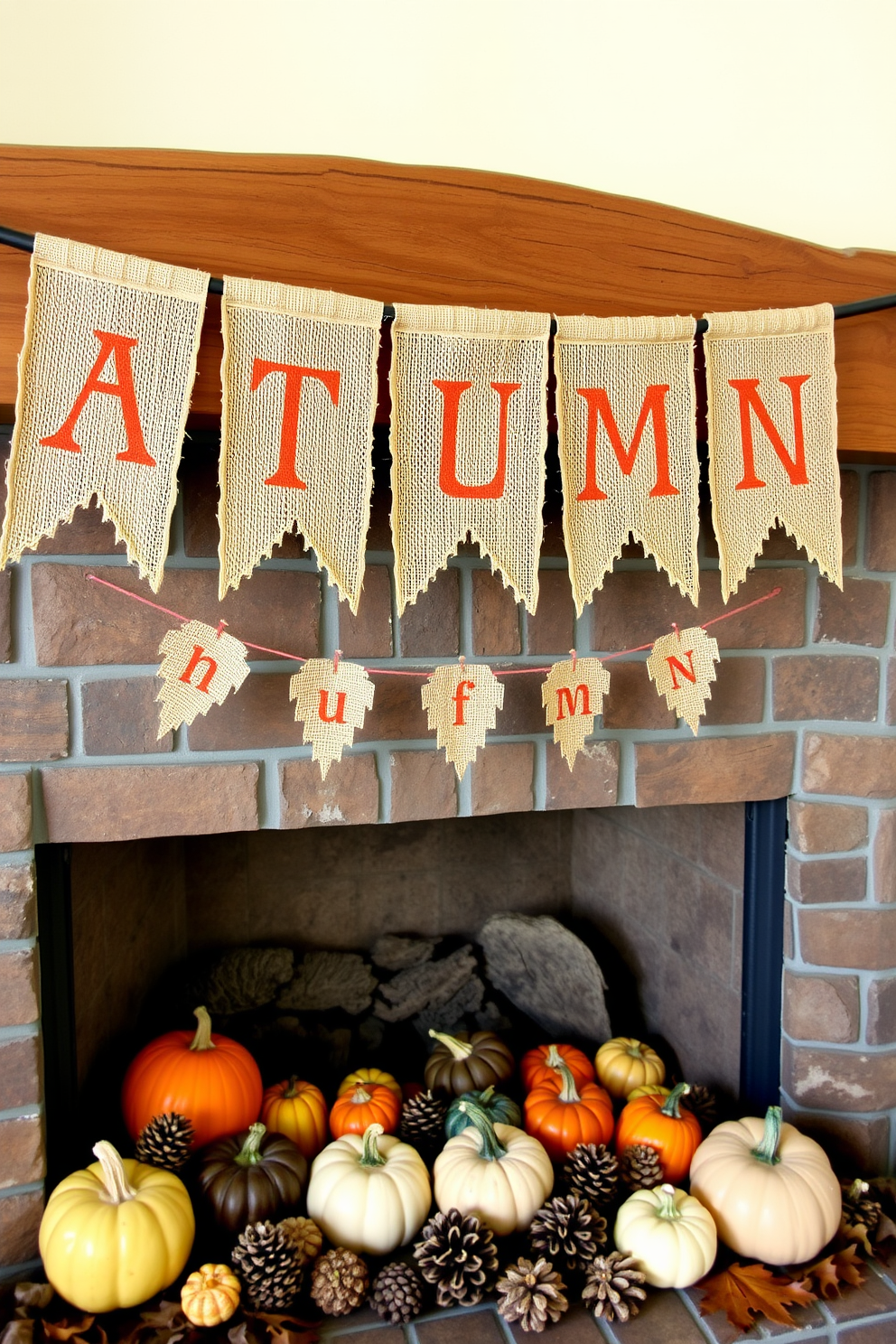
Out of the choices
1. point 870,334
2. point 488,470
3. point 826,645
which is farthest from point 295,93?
point 826,645

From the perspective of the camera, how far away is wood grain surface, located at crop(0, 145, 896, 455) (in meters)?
0.78

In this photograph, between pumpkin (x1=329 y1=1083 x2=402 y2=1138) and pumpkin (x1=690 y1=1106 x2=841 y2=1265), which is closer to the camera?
pumpkin (x1=690 y1=1106 x2=841 y2=1265)

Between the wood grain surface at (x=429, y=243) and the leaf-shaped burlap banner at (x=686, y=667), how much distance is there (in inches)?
11.1

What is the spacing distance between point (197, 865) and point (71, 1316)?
0.68 meters

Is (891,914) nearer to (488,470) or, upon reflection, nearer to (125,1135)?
(488,470)

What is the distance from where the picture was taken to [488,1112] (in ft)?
3.82

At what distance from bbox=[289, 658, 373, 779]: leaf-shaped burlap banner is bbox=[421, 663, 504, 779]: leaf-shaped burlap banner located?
0.26 feet

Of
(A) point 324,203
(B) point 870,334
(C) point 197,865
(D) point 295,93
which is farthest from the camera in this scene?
(C) point 197,865

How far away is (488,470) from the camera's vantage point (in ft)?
2.83

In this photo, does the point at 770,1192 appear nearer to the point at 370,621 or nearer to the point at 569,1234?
the point at 569,1234

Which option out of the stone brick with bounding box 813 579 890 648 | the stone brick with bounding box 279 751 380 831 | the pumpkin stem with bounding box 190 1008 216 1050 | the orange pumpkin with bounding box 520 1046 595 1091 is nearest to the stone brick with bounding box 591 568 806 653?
the stone brick with bounding box 813 579 890 648

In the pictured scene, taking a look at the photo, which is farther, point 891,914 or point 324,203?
point 891,914

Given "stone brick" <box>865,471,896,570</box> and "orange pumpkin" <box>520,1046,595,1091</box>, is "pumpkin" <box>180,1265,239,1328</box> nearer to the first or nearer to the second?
"orange pumpkin" <box>520,1046,595,1091</box>

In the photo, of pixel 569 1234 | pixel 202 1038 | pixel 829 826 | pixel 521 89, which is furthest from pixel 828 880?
pixel 521 89
